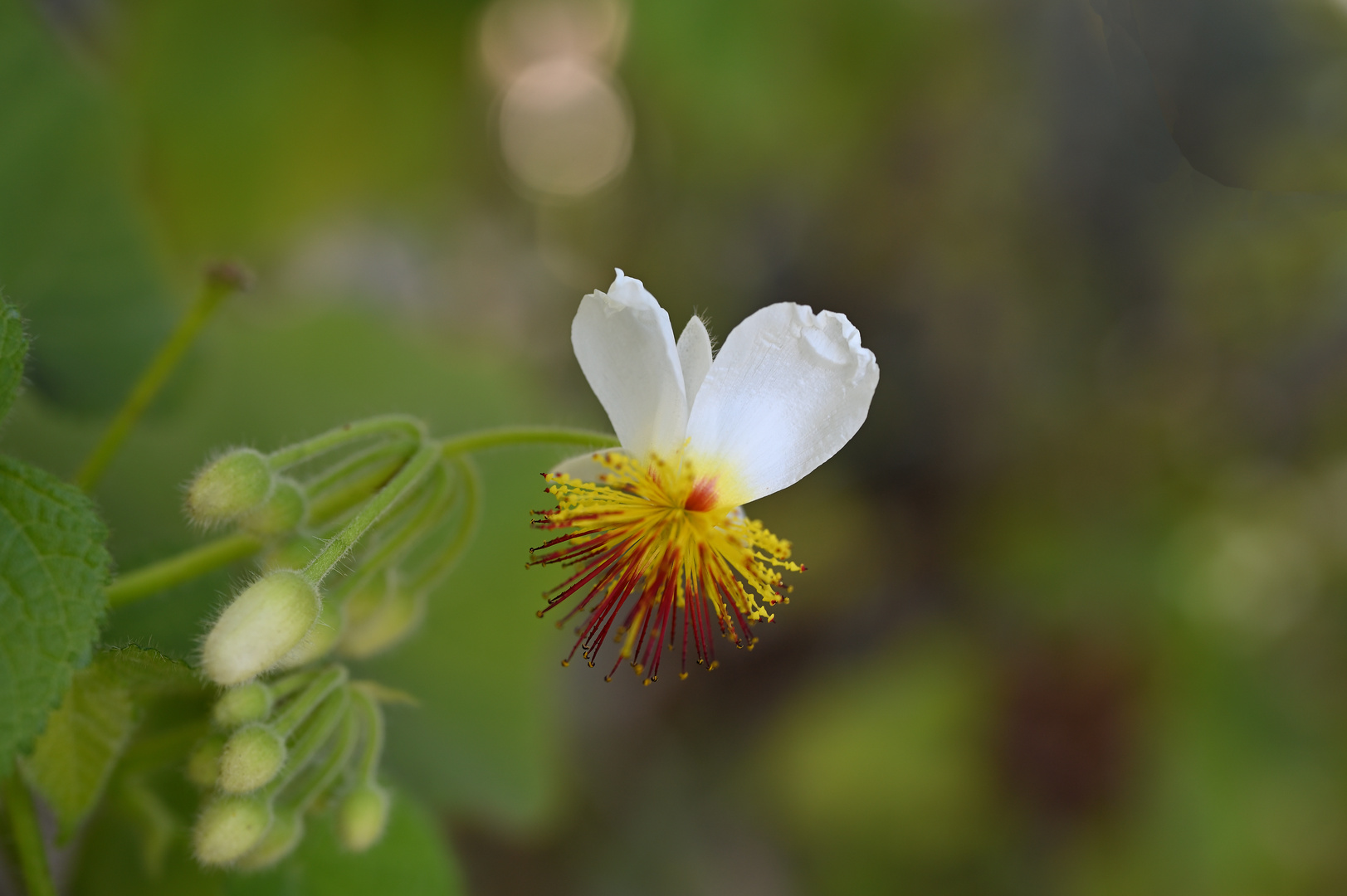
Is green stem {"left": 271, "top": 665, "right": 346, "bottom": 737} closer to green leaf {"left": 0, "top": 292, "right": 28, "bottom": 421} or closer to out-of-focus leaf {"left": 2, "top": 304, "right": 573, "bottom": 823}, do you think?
green leaf {"left": 0, "top": 292, "right": 28, "bottom": 421}

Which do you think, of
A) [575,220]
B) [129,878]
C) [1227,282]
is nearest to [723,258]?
[575,220]

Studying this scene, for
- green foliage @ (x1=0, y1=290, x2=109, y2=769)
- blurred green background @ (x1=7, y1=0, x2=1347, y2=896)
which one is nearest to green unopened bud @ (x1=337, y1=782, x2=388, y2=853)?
green foliage @ (x1=0, y1=290, x2=109, y2=769)

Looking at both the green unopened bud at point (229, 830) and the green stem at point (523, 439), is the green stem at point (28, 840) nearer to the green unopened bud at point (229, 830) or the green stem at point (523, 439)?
the green unopened bud at point (229, 830)

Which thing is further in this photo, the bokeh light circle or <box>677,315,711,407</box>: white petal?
the bokeh light circle

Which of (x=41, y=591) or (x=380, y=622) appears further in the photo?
(x=380, y=622)

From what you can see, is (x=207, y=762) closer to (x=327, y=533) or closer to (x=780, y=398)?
(x=327, y=533)

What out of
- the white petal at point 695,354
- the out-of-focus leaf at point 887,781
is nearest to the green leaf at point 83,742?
the white petal at point 695,354

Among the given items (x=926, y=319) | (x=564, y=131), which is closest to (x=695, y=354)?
(x=926, y=319)

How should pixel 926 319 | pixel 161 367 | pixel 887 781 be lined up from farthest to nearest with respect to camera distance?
pixel 926 319 < pixel 887 781 < pixel 161 367
